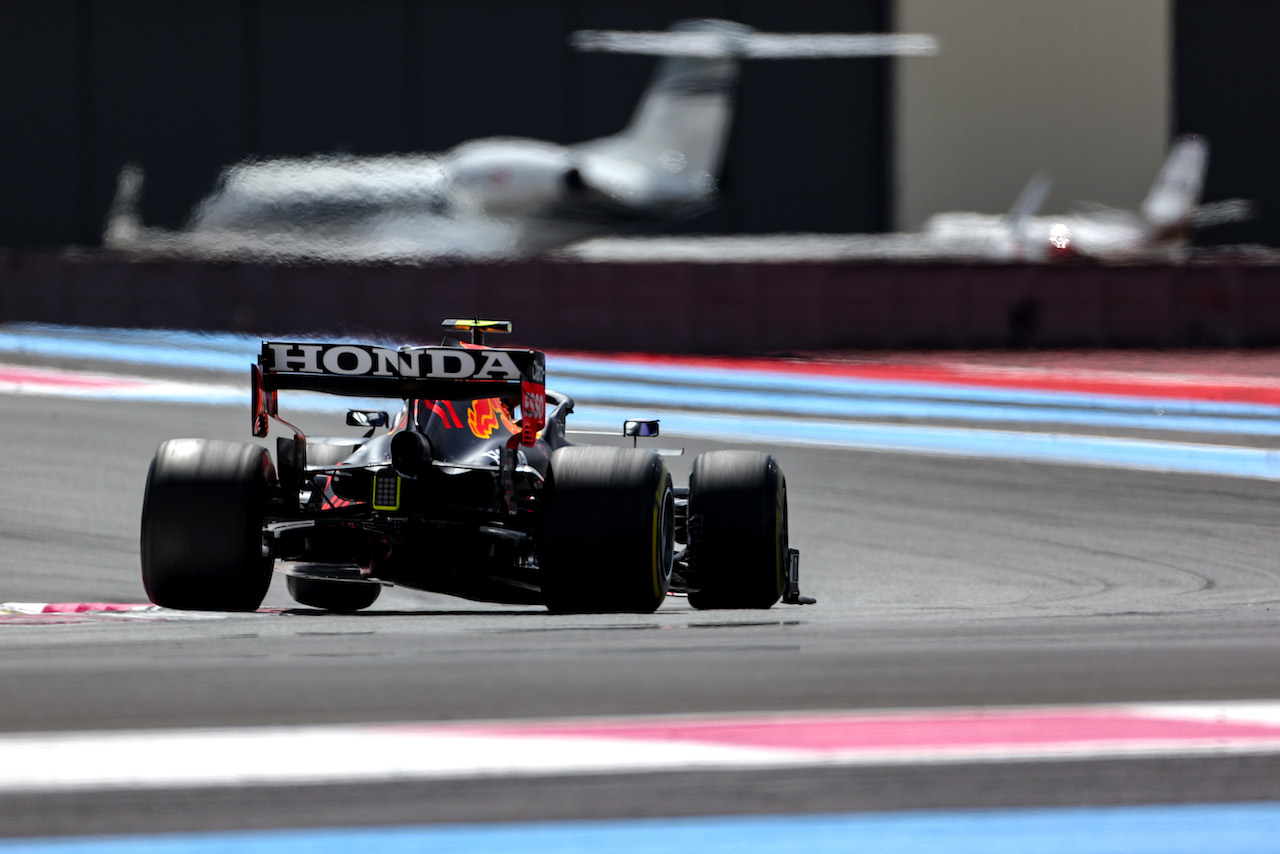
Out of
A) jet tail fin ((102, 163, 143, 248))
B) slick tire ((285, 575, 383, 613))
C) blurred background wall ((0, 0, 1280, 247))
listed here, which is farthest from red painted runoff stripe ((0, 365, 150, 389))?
blurred background wall ((0, 0, 1280, 247))

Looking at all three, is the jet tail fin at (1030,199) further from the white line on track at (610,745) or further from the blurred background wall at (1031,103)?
the white line on track at (610,745)

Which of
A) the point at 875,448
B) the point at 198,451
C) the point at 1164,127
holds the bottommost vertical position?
the point at 875,448

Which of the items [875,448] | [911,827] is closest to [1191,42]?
[875,448]

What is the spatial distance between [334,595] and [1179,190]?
25577mm

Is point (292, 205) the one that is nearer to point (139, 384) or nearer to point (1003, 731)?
point (139, 384)

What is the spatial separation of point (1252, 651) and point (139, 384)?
479 inches

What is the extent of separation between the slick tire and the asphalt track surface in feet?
1.41

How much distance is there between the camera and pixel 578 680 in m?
4.63

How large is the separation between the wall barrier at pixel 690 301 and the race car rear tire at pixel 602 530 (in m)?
12.4

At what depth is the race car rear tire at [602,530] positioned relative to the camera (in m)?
5.94

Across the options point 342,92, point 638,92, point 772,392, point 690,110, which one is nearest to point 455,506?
point 772,392

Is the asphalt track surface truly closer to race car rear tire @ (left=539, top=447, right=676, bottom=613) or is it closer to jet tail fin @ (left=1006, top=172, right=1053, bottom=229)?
race car rear tire @ (left=539, top=447, right=676, bottom=613)

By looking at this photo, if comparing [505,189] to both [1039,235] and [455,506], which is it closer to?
[1039,235]

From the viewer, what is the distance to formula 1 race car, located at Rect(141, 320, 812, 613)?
5984 millimetres
